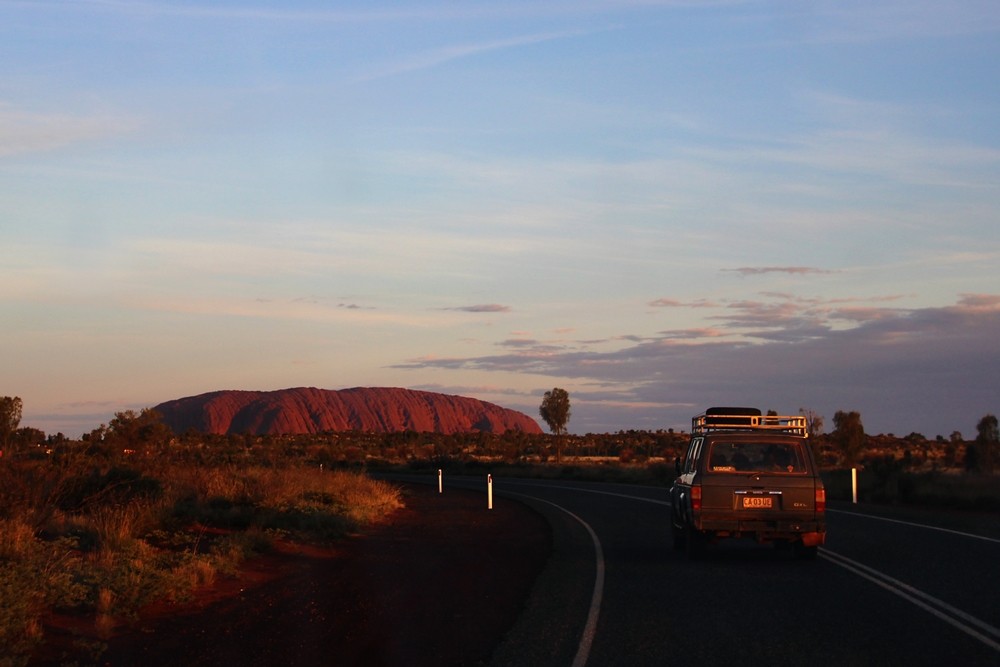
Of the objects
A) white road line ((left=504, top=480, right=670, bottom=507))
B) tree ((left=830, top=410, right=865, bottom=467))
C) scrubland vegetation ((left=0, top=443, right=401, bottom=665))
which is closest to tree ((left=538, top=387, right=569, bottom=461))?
tree ((left=830, top=410, right=865, bottom=467))

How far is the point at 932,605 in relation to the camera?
12094 mm

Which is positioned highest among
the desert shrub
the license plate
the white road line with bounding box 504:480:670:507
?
the license plate

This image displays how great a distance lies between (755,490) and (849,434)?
206 ft

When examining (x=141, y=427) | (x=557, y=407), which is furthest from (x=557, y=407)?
(x=141, y=427)

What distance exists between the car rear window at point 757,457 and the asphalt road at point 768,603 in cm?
148

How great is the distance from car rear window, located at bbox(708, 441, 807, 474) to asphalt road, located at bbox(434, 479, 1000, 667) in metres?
1.48

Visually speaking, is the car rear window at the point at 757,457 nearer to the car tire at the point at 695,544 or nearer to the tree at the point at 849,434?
the car tire at the point at 695,544

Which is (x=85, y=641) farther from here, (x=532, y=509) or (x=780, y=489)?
(x=532, y=509)

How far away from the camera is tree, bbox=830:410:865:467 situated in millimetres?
74688

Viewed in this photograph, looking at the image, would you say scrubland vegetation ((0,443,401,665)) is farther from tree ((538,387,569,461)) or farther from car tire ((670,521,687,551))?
tree ((538,387,569,461))

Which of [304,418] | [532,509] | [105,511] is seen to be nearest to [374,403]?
[304,418]

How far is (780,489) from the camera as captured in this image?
53.9 feet

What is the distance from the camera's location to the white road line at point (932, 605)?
1041cm

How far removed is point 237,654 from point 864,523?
17.8 metres
